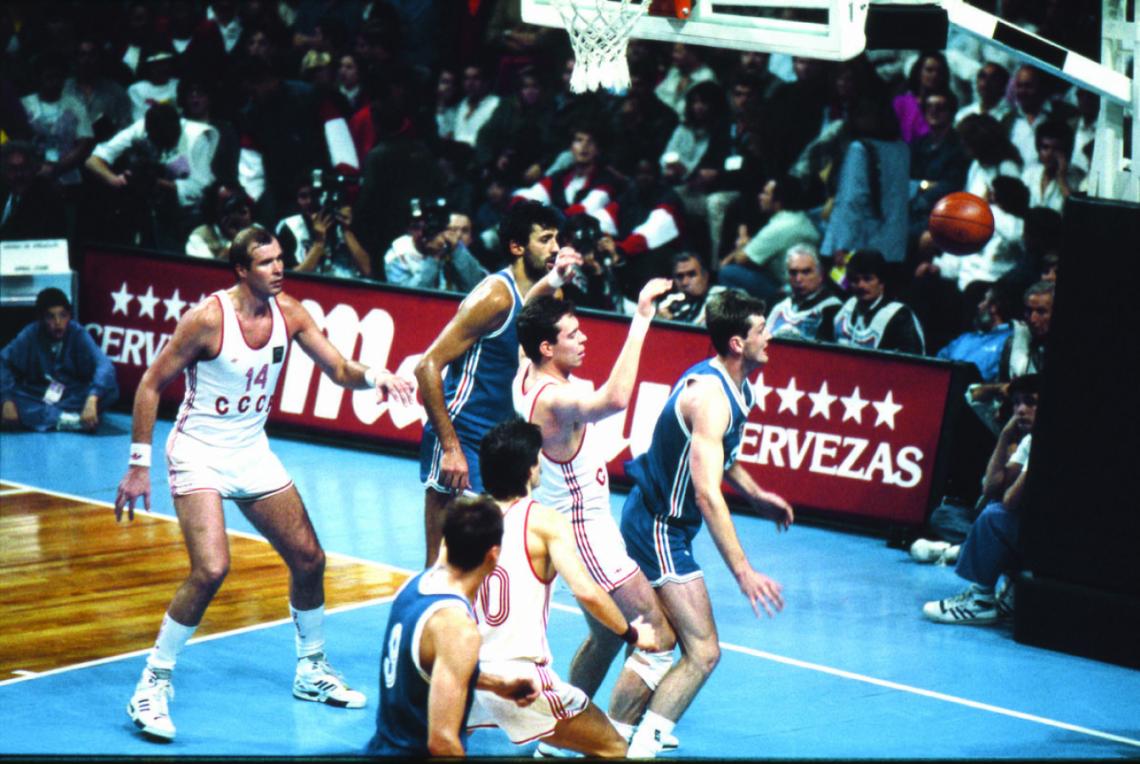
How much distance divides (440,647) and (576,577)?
1.06 m

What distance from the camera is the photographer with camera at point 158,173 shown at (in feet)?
53.2

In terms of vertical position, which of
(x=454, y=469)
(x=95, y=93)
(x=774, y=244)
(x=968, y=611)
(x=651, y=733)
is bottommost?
(x=968, y=611)

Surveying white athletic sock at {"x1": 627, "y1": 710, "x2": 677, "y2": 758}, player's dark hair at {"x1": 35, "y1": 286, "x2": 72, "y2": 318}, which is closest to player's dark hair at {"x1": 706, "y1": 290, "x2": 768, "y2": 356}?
white athletic sock at {"x1": 627, "y1": 710, "x2": 677, "y2": 758}

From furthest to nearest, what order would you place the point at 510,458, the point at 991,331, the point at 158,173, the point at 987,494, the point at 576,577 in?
the point at 158,173, the point at 991,331, the point at 987,494, the point at 510,458, the point at 576,577

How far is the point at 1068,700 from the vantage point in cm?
901

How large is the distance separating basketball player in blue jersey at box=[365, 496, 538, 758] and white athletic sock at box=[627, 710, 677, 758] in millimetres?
1894

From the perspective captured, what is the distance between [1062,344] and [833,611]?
A: 2233mm

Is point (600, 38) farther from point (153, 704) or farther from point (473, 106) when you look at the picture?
point (473, 106)

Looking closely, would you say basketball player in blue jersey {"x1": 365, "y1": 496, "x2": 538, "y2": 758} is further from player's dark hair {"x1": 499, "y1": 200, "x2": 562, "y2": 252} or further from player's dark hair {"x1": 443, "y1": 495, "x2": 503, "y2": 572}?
player's dark hair {"x1": 499, "y1": 200, "x2": 562, "y2": 252}

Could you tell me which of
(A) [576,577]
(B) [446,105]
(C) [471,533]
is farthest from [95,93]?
(C) [471,533]

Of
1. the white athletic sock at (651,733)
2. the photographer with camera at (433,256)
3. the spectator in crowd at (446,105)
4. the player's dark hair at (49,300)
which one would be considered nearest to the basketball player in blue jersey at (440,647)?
the white athletic sock at (651,733)

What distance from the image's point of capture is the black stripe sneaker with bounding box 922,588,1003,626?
411 inches

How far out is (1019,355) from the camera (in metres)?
11.8

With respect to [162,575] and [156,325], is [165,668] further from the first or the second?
[156,325]
